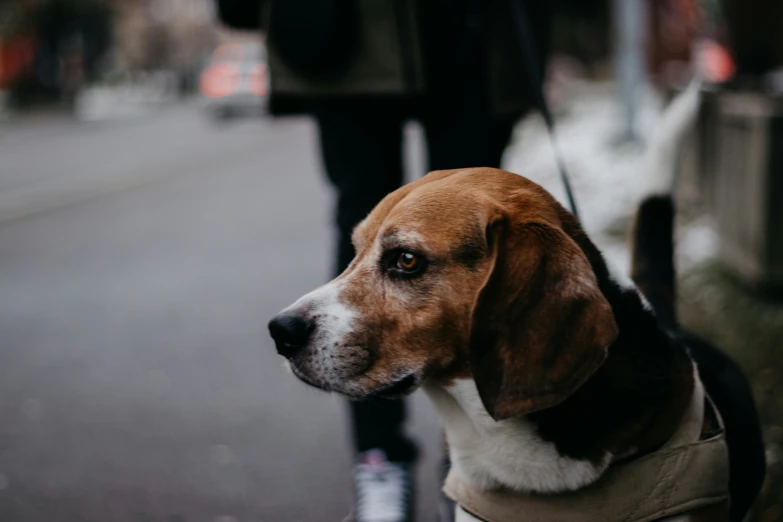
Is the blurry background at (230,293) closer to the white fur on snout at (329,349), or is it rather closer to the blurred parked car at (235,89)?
the white fur on snout at (329,349)

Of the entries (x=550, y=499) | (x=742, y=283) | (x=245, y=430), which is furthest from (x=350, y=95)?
(x=742, y=283)

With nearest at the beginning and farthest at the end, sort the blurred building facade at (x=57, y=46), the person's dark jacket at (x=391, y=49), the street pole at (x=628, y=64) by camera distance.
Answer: the person's dark jacket at (x=391, y=49) < the street pole at (x=628, y=64) < the blurred building facade at (x=57, y=46)

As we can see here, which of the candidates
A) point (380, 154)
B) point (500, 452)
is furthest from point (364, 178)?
point (500, 452)

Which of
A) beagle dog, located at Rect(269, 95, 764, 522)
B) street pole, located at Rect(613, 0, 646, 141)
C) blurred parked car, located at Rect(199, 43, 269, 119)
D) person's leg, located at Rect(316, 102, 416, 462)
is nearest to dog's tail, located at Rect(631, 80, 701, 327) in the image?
beagle dog, located at Rect(269, 95, 764, 522)

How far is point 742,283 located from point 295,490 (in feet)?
10.0

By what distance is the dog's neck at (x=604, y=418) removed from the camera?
2004 millimetres

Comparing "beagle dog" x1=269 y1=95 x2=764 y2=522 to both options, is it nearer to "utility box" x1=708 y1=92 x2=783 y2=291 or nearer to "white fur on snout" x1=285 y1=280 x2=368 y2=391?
"white fur on snout" x1=285 y1=280 x2=368 y2=391

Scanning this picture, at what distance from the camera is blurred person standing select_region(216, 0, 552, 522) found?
2.86 metres

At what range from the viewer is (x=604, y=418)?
2.01m

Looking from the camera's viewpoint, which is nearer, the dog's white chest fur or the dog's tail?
the dog's white chest fur

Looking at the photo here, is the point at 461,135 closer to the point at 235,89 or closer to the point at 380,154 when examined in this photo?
the point at 380,154

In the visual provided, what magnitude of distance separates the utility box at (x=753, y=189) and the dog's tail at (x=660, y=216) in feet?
7.42

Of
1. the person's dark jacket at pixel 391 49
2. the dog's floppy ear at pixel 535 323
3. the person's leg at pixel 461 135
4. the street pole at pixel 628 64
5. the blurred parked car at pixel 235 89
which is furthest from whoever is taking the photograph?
the blurred parked car at pixel 235 89

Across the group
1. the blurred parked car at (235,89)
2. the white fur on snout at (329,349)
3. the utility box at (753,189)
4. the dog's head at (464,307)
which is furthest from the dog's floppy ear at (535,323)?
the blurred parked car at (235,89)
